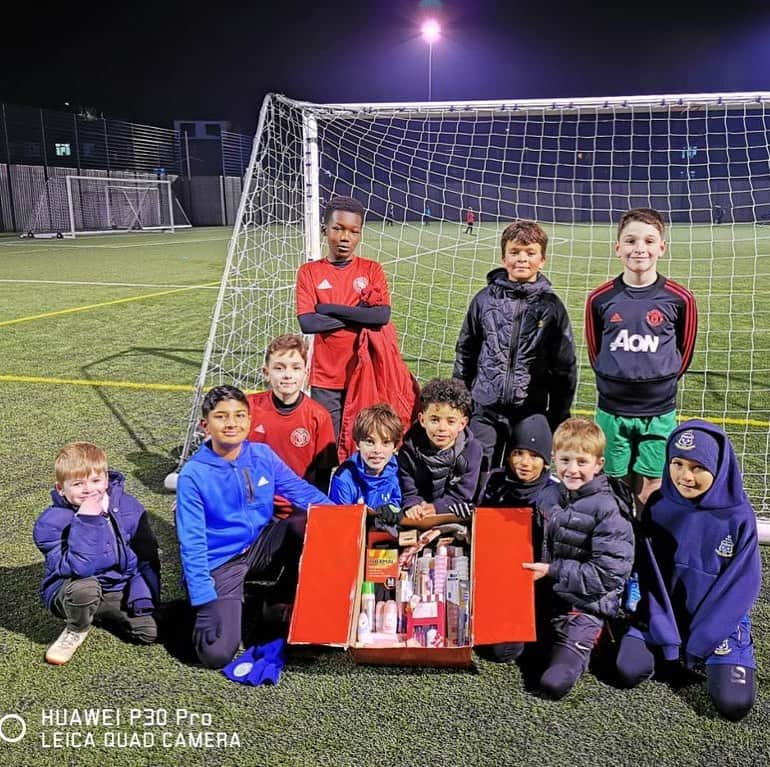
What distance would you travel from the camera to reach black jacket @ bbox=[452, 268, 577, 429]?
338cm

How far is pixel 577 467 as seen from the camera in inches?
103

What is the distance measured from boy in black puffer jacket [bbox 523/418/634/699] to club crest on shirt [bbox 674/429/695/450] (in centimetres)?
25


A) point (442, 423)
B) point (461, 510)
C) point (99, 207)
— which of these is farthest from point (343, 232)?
point (99, 207)

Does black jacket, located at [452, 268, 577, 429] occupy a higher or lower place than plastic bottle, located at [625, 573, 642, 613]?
higher

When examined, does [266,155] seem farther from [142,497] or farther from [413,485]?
[413,485]

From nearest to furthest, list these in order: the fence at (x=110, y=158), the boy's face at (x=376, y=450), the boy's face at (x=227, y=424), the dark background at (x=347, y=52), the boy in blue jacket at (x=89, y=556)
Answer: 1. the boy in blue jacket at (x=89, y=556)
2. the boy's face at (x=227, y=424)
3. the boy's face at (x=376, y=450)
4. the fence at (x=110, y=158)
5. the dark background at (x=347, y=52)

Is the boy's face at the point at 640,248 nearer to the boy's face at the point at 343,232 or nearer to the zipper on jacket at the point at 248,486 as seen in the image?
the boy's face at the point at 343,232

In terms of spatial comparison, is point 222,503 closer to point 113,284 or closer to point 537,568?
point 537,568

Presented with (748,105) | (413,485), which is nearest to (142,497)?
(413,485)

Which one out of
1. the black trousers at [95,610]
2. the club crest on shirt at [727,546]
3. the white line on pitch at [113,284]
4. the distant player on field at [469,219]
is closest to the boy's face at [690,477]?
the club crest on shirt at [727,546]

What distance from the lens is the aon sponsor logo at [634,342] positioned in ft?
10.4

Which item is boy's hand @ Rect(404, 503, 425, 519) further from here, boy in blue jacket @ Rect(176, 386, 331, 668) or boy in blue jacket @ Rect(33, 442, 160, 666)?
boy in blue jacket @ Rect(33, 442, 160, 666)

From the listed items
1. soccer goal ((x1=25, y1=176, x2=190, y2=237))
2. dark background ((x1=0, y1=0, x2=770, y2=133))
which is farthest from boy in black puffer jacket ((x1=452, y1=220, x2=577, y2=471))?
dark background ((x1=0, y1=0, x2=770, y2=133))

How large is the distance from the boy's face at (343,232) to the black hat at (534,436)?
49.4 inches
